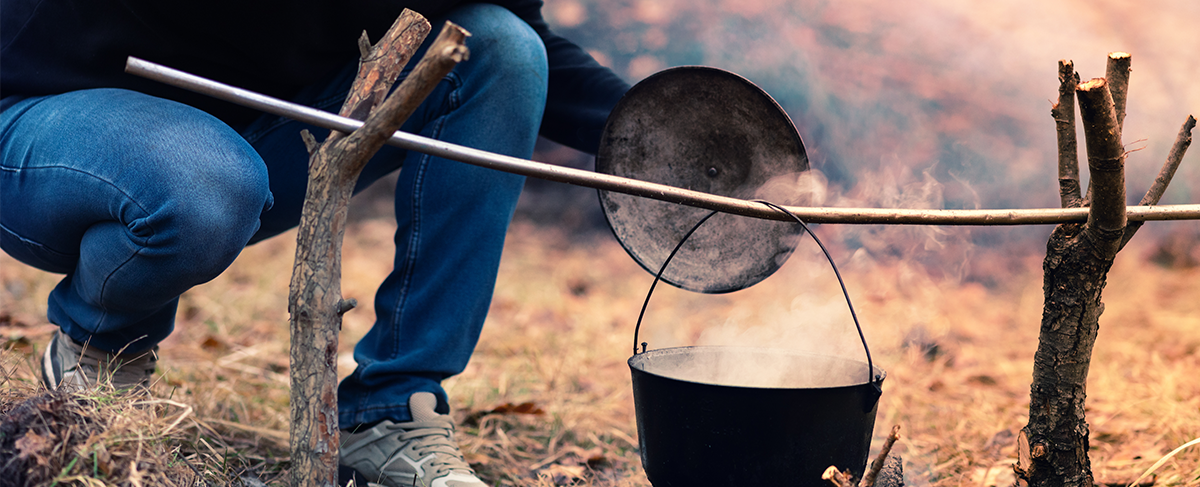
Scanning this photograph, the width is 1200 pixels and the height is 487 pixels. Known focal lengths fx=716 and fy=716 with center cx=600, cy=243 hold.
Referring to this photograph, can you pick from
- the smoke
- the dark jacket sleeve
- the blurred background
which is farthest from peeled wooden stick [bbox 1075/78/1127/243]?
the smoke

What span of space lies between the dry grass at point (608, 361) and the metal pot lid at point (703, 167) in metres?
0.38

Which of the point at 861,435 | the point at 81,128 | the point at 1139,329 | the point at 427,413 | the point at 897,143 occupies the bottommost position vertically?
the point at 427,413

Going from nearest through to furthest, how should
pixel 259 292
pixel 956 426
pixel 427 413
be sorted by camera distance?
1. pixel 427 413
2. pixel 956 426
3. pixel 259 292

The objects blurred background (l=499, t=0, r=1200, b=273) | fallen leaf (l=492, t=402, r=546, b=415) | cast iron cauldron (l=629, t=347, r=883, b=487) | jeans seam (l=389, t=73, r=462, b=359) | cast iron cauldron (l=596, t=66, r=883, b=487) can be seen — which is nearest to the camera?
cast iron cauldron (l=629, t=347, r=883, b=487)

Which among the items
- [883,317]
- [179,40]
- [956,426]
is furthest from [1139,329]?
[179,40]

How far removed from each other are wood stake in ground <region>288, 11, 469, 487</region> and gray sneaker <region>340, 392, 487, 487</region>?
335mm

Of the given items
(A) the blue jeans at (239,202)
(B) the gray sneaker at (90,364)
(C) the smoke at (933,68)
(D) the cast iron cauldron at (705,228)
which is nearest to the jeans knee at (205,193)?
(A) the blue jeans at (239,202)

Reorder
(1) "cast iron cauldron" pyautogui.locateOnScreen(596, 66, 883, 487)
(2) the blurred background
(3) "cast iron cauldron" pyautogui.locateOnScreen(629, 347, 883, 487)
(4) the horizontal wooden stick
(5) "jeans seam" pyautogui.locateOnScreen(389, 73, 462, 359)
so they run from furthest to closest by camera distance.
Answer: (2) the blurred background < (5) "jeans seam" pyautogui.locateOnScreen(389, 73, 462, 359) < (1) "cast iron cauldron" pyautogui.locateOnScreen(596, 66, 883, 487) < (3) "cast iron cauldron" pyautogui.locateOnScreen(629, 347, 883, 487) < (4) the horizontal wooden stick

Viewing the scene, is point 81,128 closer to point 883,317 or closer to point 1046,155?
point 883,317

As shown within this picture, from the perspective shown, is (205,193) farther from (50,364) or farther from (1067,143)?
(1067,143)

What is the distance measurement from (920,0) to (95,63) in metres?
5.95

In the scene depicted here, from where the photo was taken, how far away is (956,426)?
2324mm

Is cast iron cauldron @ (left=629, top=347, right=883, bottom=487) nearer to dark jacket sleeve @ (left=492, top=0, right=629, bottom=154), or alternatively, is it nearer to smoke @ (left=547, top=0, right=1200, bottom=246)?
dark jacket sleeve @ (left=492, top=0, right=629, bottom=154)

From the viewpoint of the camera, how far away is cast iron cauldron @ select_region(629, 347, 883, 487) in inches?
51.4
